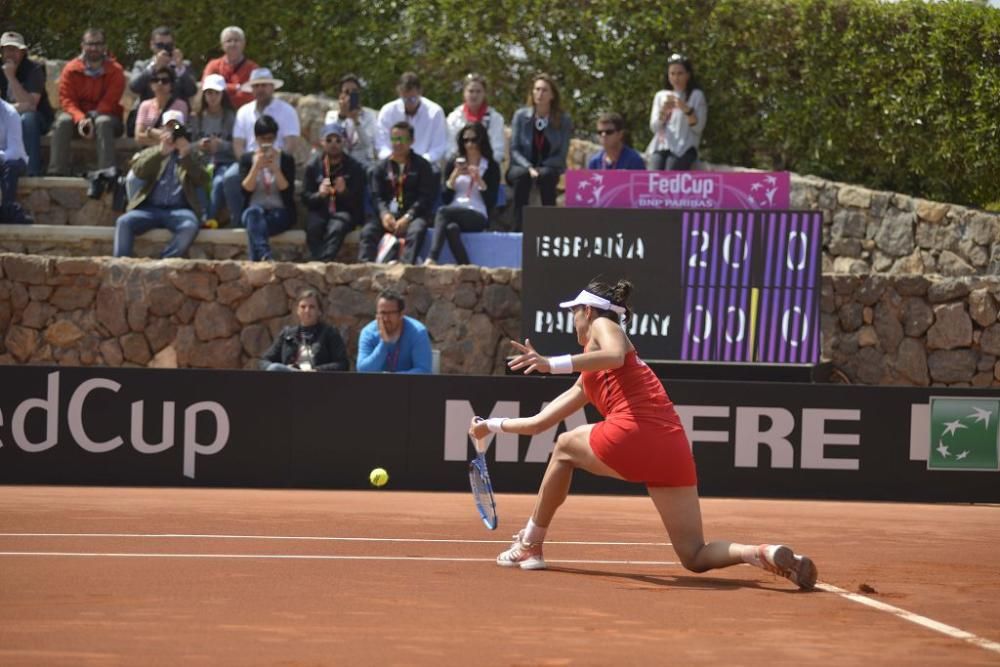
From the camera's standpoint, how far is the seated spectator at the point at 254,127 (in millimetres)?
15312

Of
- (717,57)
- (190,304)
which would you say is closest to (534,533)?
(190,304)

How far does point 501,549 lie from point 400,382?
3710mm

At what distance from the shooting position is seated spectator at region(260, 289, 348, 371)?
1315 centimetres

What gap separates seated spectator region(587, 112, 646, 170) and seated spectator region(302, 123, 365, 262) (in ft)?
8.74

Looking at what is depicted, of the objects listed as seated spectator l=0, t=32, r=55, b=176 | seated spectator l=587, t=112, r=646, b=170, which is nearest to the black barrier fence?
seated spectator l=587, t=112, r=646, b=170

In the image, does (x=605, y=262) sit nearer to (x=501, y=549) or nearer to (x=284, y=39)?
(x=501, y=549)

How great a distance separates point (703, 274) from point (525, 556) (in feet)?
19.3

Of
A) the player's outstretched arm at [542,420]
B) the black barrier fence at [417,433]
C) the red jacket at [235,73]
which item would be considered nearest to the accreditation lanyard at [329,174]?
the red jacket at [235,73]

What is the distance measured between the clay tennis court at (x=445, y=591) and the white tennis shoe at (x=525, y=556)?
3.8 inches

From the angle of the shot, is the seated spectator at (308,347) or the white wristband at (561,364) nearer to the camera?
the white wristband at (561,364)

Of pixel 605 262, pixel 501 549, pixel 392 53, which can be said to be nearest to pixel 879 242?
pixel 605 262

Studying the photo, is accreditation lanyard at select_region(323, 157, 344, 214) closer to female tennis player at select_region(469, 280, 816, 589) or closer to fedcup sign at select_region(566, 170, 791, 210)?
fedcup sign at select_region(566, 170, 791, 210)

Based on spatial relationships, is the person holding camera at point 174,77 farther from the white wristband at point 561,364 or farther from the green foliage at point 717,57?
the white wristband at point 561,364

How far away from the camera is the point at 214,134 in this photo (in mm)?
16031
